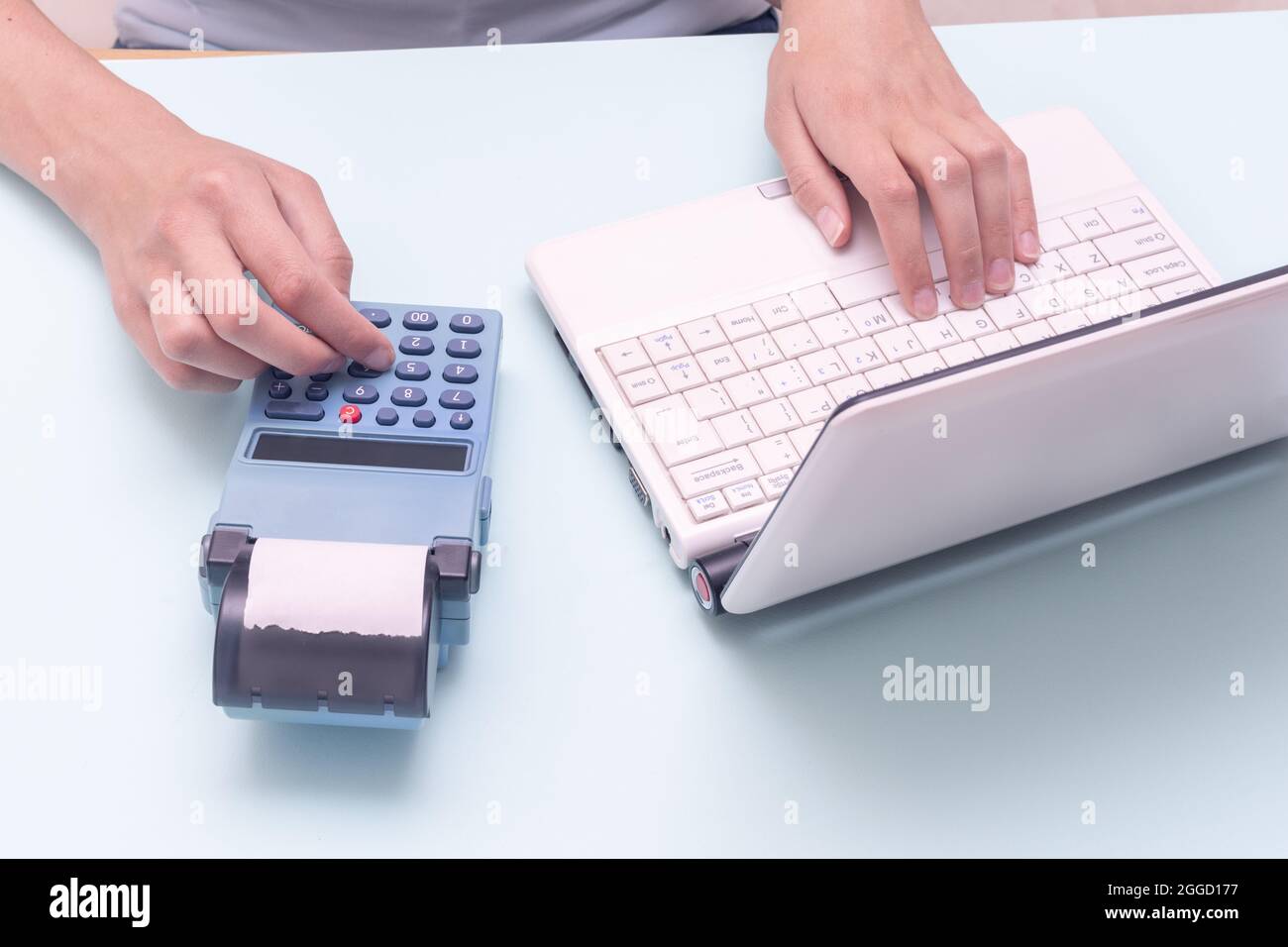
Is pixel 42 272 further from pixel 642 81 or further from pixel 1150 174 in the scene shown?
pixel 1150 174

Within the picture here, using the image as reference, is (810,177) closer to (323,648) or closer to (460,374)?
(460,374)

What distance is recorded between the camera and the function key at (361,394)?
1.86ft

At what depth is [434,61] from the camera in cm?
79

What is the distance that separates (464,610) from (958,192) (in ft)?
1.15

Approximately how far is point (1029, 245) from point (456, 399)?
0.32 meters

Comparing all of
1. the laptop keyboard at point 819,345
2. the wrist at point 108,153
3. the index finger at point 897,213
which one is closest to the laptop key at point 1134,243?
the laptop keyboard at point 819,345

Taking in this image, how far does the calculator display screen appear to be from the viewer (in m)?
0.54

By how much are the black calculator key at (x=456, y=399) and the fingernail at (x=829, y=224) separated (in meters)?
0.22

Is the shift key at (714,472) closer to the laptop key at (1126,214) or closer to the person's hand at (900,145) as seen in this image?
the person's hand at (900,145)

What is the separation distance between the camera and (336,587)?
1.56ft

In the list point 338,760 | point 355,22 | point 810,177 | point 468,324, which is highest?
point 355,22

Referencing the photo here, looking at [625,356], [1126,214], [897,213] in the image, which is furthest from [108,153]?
[1126,214]
